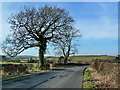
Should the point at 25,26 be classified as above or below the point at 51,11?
below

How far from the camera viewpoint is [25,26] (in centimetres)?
2481

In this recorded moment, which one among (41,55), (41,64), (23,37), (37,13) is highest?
(37,13)

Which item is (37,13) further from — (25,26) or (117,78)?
(117,78)

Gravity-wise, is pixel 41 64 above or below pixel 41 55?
below

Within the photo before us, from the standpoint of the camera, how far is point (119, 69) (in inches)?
366

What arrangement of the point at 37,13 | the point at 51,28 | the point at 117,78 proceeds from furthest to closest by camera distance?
the point at 51,28 < the point at 37,13 < the point at 117,78

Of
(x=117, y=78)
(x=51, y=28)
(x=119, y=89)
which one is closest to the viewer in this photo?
(x=119, y=89)

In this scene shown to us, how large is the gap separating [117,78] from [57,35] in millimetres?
19278

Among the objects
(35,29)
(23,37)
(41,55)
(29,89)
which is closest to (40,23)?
(35,29)

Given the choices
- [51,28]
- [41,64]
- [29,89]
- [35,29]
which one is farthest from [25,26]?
[29,89]

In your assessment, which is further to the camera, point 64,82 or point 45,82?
point 64,82

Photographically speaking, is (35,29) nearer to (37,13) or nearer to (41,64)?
(37,13)

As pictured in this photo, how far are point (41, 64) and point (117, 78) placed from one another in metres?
19.9

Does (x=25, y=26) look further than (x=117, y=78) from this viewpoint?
Yes
